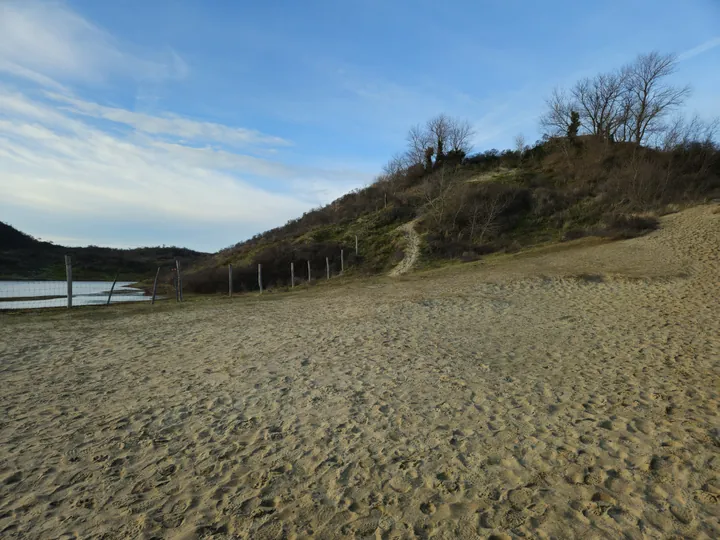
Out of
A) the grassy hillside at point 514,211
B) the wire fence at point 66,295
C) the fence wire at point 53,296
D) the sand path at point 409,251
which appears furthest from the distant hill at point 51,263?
the sand path at point 409,251

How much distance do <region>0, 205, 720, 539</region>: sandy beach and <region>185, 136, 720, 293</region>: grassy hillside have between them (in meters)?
21.6

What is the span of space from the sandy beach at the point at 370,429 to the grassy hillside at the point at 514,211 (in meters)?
21.6

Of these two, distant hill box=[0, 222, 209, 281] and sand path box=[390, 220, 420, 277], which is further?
distant hill box=[0, 222, 209, 281]

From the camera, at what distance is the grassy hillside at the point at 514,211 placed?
33.8 m

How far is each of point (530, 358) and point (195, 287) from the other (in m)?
35.4

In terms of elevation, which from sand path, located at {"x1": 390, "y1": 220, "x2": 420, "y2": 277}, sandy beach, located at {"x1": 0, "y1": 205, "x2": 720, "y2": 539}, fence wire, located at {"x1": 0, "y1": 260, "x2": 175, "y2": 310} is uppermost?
sand path, located at {"x1": 390, "y1": 220, "x2": 420, "y2": 277}

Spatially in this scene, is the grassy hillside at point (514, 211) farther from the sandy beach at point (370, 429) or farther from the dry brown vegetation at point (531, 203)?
the sandy beach at point (370, 429)

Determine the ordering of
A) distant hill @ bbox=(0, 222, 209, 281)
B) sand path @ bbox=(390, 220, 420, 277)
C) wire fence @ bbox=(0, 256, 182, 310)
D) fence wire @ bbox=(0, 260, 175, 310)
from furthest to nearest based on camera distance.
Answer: distant hill @ bbox=(0, 222, 209, 281), sand path @ bbox=(390, 220, 420, 277), fence wire @ bbox=(0, 260, 175, 310), wire fence @ bbox=(0, 256, 182, 310)

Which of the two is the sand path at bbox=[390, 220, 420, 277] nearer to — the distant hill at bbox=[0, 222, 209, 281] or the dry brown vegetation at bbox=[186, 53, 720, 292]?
the dry brown vegetation at bbox=[186, 53, 720, 292]

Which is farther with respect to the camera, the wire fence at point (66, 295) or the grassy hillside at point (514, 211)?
the grassy hillside at point (514, 211)

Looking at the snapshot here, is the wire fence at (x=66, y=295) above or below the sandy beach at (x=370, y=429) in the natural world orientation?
above

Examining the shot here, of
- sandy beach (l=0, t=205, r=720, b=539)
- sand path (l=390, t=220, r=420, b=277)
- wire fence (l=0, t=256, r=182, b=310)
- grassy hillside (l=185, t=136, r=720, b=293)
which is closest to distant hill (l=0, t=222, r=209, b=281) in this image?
wire fence (l=0, t=256, r=182, b=310)

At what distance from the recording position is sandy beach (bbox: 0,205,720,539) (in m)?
3.84

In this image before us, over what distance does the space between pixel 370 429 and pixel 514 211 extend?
3866cm
